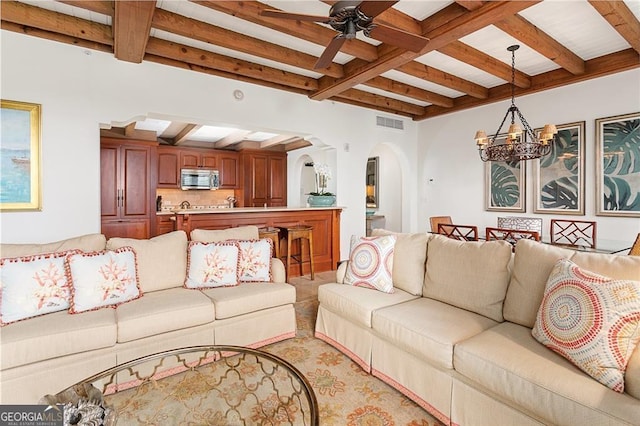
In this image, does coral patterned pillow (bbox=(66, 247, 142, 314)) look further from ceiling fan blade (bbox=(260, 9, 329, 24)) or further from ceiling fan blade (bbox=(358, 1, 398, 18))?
ceiling fan blade (bbox=(358, 1, 398, 18))

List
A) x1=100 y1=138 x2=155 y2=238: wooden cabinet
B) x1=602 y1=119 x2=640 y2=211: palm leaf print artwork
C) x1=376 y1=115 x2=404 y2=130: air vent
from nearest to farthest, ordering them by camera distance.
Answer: x1=602 y1=119 x2=640 y2=211: palm leaf print artwork, x1=100 y1=138 x2=155 y2=238: wooden cabinet, x1=376 y1=115 x2=404 y2=130: air vent

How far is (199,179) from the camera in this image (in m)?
7.20

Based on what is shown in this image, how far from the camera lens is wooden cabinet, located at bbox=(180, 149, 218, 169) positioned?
7.05 m

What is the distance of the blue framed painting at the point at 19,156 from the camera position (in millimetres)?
2941

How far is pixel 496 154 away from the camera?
12.6ft

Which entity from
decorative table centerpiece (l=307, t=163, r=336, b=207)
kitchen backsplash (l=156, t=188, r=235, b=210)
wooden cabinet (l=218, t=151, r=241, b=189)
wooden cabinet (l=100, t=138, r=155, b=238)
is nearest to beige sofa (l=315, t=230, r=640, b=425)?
decorative table centerpiece (l=307, t=163, r=336, b=207)

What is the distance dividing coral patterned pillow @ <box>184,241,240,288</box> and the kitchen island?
1348mm

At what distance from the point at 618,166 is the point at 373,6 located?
392 centimetres

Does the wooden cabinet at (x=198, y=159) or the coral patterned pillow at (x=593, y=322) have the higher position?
the wooden cabinet at (x=198, y=159)

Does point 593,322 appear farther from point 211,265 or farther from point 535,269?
point 211,265

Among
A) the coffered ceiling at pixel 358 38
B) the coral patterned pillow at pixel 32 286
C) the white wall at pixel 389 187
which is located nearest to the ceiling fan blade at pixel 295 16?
the coffered ceiling at pixel 358 38

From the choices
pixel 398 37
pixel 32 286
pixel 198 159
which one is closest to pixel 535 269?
pixel 398 37

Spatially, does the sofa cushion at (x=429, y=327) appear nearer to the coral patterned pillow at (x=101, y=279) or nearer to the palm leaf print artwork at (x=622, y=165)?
the coral patterned pillow at (x=101, y=279)

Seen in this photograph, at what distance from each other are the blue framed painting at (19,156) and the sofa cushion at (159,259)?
1.25 metres
